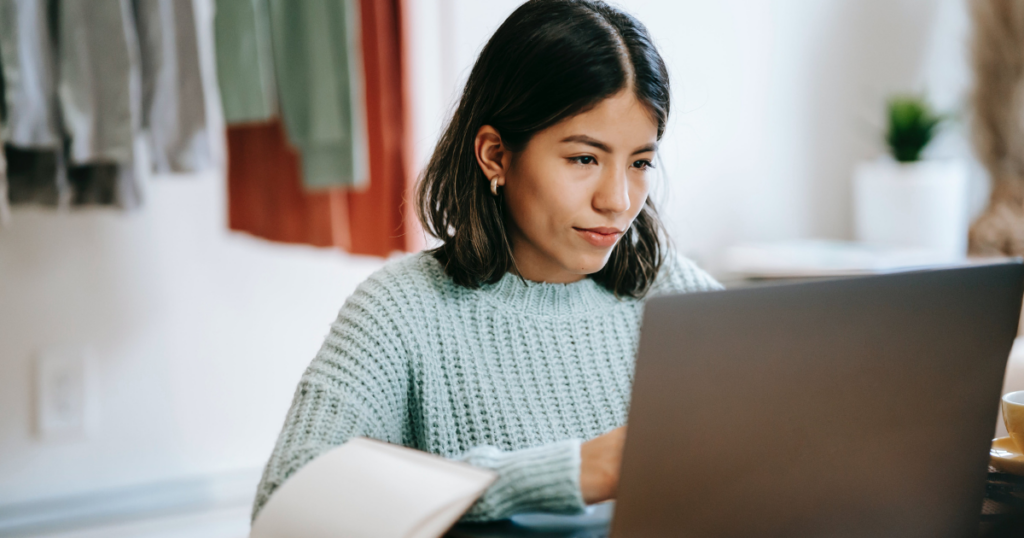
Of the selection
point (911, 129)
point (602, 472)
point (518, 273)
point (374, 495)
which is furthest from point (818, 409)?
point (911, 129)

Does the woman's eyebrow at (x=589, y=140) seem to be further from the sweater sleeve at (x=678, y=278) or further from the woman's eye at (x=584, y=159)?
the sweater sleeve at (x=678, y=278)

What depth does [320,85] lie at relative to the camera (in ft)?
4.21

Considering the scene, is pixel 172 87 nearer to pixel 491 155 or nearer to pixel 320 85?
pixel 320 85

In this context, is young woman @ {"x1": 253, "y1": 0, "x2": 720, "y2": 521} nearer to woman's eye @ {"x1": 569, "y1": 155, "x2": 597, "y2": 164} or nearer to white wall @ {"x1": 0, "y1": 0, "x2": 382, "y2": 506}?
woman's eye @ {"x1": 569, "y1": 155, "x2": 597, "y2": 164}

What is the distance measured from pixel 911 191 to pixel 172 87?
1.67 metres

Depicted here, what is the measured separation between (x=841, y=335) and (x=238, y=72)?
41.5 inches

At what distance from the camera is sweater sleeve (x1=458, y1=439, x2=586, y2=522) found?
51 cm

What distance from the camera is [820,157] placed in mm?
2240

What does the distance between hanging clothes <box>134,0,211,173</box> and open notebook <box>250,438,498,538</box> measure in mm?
859

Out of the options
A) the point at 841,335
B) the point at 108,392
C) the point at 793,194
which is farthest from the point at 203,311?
the point at 793,194

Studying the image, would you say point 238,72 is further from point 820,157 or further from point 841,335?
point 820,157

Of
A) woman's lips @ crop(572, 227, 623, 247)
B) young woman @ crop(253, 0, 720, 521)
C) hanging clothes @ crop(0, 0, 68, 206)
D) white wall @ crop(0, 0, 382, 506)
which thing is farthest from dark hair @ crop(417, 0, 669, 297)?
white wall @ crop(0, 0, 382, 506)

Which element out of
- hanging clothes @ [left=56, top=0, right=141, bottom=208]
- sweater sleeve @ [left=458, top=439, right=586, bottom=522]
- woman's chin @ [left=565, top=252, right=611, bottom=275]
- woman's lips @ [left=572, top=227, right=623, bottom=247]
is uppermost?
hanging clothes @ [left=56, top=0, right=141, bottom=208]

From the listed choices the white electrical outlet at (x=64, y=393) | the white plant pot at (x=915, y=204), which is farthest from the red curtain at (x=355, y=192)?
the white plant pot at (x=915, y=204)
